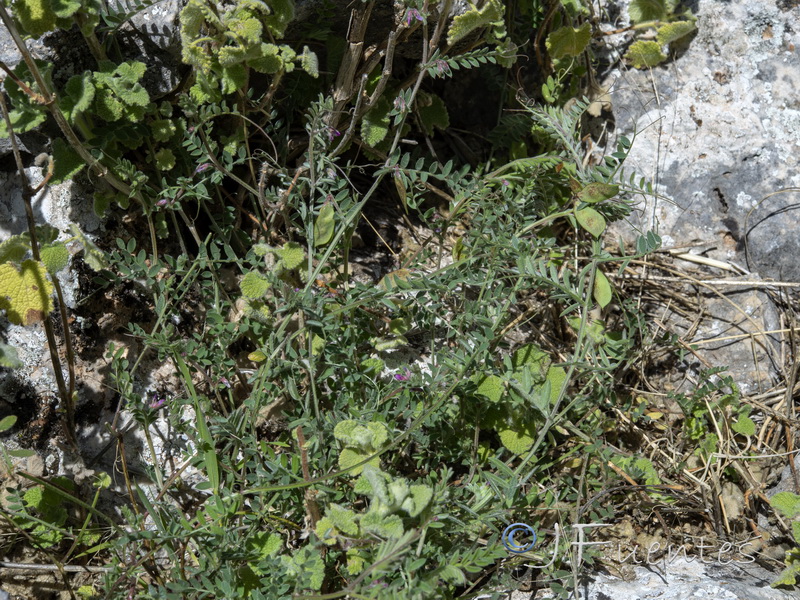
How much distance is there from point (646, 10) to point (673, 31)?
0.13 metres

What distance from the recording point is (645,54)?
2.54 m

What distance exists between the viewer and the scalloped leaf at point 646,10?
2.52 metres

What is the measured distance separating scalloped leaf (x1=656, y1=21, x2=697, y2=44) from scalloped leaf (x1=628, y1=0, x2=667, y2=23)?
0.06 m

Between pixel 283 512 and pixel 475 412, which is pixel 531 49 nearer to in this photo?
pixel 475 412

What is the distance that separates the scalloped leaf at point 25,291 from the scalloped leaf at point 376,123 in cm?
95

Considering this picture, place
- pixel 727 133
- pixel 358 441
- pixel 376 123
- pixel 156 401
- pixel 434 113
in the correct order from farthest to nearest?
pixel 727 133, pixel 434 113, pixel 376 123, pixel 156 401, pixel 358 441

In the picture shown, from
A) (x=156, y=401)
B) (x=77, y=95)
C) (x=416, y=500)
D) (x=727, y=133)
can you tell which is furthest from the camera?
(x=727, y=133)

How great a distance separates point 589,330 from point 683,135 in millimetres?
1050

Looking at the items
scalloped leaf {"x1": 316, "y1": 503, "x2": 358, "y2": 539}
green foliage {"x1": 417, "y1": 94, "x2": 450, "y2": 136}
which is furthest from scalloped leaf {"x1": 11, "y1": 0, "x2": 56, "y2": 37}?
scalloped leaf {"x1": 316, "y1": 503, "x2": 358, "y2": 539}

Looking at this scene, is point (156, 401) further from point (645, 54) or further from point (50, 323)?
point (645, 54)

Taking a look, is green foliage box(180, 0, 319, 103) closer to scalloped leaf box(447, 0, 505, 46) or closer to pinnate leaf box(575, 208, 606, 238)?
scalloped leaf box(447, 0, 505, 46)

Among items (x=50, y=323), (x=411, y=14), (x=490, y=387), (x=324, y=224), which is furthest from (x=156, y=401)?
(x=411, y=14)

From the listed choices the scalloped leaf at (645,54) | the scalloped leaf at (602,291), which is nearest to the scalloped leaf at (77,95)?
the scalloped leaf at (602,291)

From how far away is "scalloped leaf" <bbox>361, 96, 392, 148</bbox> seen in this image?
2.04 metres
